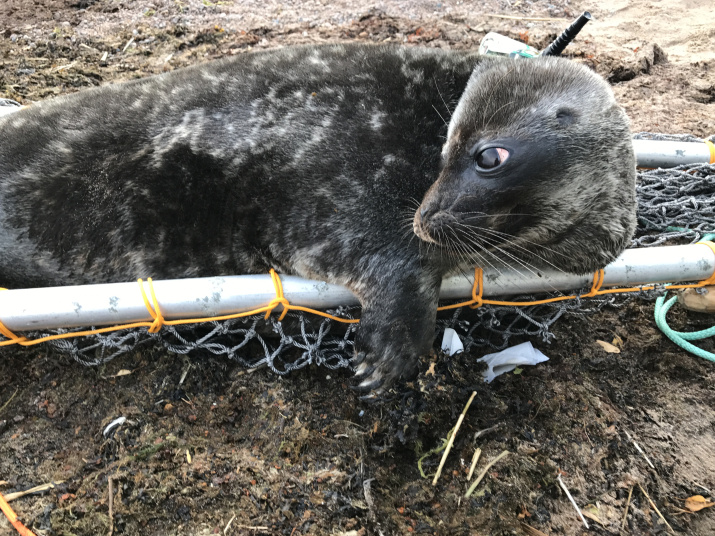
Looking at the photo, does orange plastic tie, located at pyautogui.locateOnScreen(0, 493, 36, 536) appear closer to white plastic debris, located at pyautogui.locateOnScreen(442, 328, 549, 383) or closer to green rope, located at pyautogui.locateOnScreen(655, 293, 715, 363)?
white plastic debris, located at pyautogui.locateOnScreen(442, 328, 549, 383)

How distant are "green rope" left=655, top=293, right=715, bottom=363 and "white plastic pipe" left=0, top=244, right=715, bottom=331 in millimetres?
511

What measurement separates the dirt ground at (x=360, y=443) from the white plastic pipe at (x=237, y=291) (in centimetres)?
54

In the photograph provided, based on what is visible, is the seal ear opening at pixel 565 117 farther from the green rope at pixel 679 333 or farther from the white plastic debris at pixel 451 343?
the green rope at pixel 679 333

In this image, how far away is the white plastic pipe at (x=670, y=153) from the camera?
10.2 ft

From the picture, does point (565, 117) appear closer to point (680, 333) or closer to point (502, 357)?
point (502, 357)

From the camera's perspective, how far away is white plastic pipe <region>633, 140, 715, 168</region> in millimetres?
3107

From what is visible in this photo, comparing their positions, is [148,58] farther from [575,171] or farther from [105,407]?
[575,171]

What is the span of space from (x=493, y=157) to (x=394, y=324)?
822 mm

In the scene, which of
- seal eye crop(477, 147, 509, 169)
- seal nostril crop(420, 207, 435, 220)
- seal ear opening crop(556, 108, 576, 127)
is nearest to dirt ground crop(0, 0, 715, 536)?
seal nostril crop(420, 207, 435, 220)

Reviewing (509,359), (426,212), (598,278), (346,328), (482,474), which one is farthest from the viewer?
(346,328)

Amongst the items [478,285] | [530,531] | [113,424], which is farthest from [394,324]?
[113,424]

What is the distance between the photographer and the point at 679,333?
2.70 metres

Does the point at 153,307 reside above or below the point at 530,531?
above

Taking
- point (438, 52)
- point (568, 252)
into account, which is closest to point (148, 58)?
point (438, 52)
